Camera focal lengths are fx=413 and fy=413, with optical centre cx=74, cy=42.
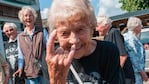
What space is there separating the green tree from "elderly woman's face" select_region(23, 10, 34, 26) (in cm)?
2518

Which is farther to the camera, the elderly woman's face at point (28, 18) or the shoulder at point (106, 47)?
the elderly woman's face at point (28, 18)

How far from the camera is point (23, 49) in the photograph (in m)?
5.73

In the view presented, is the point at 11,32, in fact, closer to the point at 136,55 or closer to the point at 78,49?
the point at 136,55

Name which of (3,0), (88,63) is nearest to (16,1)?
(3,0)

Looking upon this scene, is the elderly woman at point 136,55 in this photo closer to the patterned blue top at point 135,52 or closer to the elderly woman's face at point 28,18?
the patterned blue top at point 135,52

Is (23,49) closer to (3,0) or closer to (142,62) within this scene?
(142,62)

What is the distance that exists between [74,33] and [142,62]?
→ 159 inches

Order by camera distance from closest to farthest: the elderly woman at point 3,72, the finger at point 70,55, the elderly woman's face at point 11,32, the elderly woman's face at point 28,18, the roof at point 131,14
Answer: the finger at point 70,55, the elderly woman at point 3,72, the elderly woman's face at point 28,18, the elderly woman's face at point 11,32, the roof at point 131,14

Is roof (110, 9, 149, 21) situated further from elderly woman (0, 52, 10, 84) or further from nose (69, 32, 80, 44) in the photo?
nose (69, 32, 80, 44)

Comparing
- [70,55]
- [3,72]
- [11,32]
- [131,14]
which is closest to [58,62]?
[70,55]

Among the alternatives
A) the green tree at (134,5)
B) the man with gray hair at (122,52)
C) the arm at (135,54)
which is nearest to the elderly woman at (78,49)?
the man with gray hair at (122,52)

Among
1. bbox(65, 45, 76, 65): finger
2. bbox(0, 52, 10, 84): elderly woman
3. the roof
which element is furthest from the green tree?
bbox(65, 45, 76, 65): finger

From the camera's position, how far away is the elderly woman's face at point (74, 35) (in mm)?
1816

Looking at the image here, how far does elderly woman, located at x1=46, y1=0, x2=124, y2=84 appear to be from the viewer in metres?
1.69
